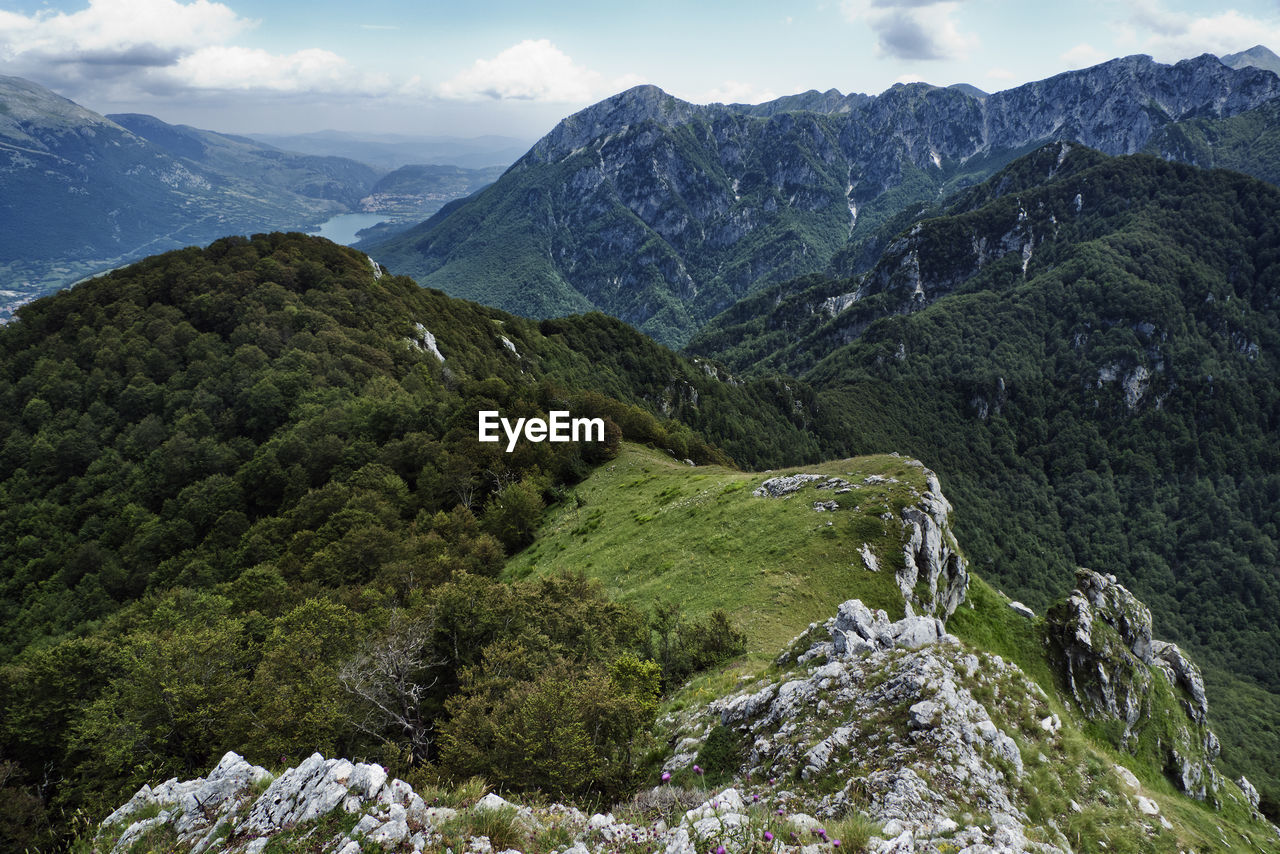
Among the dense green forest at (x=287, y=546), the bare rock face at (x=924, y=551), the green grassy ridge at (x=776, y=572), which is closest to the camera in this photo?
the dense green forest at (x=287, y=546)

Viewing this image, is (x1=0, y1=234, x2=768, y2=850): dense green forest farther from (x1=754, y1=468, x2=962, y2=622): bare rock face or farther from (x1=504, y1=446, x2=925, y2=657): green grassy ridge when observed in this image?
(x1=754, y1=468, x2=962, y2=622): bare rock face

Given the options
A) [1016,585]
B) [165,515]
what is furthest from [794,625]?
[1016,585]

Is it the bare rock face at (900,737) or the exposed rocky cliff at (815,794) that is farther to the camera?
the bare rock face at (900,737)

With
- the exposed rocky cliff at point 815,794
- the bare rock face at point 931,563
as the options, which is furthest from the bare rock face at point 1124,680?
the exposed rocky cliff at point 815,794

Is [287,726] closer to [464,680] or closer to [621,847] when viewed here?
[464,680]

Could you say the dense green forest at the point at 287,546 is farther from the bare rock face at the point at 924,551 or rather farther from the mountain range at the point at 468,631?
the bare rock face at the point at 924,551

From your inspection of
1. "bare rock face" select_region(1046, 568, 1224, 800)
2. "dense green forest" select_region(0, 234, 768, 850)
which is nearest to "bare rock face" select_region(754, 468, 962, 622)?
"bare rock face" select_region(1046, 568, 1224, 800)
